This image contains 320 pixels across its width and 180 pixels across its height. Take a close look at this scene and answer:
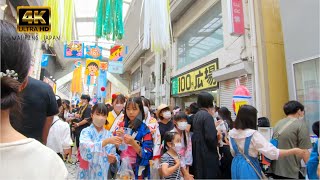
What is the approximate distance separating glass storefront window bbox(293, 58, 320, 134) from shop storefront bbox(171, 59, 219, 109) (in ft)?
9.40

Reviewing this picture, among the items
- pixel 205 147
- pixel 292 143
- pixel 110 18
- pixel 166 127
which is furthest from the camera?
pixel 110 18

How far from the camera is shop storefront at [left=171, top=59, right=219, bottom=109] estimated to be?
25.4 feet

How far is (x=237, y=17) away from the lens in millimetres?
6098

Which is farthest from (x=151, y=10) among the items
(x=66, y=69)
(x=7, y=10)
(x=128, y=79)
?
(x=66, y=69)

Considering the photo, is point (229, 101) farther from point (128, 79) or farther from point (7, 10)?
point (128, 79)

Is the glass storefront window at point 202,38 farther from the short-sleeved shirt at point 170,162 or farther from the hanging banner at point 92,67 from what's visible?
the short-sleeved shirt at point 170,162

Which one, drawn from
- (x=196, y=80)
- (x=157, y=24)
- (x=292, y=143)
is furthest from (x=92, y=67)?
(x=292, y=143)

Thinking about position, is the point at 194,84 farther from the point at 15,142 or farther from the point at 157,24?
the point at 15,142

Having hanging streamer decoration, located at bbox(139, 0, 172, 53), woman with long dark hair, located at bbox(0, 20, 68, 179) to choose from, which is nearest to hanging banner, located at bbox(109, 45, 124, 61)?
hanging streamer decoration, located at bbox(139, 0, 172, 53)

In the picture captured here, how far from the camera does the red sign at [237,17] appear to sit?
598 cm

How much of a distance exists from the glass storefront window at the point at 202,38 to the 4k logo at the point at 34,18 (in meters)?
5.08

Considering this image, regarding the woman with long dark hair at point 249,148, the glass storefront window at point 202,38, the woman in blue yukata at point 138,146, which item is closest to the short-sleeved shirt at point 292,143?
the woman with long dark hair at point 249,148

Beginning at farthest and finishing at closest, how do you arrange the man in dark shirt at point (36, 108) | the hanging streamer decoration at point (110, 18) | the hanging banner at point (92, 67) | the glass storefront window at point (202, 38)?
the hanging banner at point (92, 67)
the glass storefront window at point (202, 38)
the hanging streamer decoration at point (110, 18)
the man in dark shirt at point (36, 108)

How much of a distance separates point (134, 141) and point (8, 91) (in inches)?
76.9
